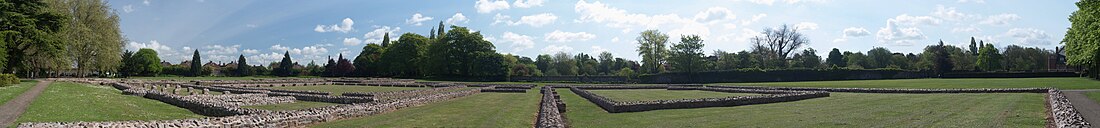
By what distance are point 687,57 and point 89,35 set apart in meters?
52.2

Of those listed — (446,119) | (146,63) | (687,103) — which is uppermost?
(146,63)

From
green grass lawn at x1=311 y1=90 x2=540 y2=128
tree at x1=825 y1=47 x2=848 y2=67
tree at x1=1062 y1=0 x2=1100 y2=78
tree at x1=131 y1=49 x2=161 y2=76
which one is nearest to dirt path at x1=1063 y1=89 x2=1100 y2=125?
tree at x1=1062 y1=0 x2=1100 y2=78

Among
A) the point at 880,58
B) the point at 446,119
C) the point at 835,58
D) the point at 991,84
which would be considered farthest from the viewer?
the point at 835,58

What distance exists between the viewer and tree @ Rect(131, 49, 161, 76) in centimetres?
9319

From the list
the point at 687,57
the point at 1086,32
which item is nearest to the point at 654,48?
the point at 687,57

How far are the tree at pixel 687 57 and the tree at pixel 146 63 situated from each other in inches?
2641

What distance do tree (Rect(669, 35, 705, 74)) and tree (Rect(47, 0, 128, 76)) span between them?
50.3 m

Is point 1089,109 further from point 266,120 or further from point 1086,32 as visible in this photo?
point 266,120

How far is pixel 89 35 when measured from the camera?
49.4 meters

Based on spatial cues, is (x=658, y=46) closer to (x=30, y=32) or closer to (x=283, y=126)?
(x=30, y=32)

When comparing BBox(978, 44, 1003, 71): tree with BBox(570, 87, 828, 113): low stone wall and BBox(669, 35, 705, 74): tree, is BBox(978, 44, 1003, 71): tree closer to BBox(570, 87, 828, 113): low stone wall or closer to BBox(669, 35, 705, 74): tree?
BBox(669, 35, 705, 74): tree

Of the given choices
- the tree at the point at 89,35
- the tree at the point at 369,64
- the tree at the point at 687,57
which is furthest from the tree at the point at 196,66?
the tree at the point at 687,57

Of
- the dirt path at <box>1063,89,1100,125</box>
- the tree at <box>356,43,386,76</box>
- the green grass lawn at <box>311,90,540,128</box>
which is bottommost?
the green grass lawn at <box>311,90,540,128</box>

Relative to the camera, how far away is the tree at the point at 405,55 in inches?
3364
